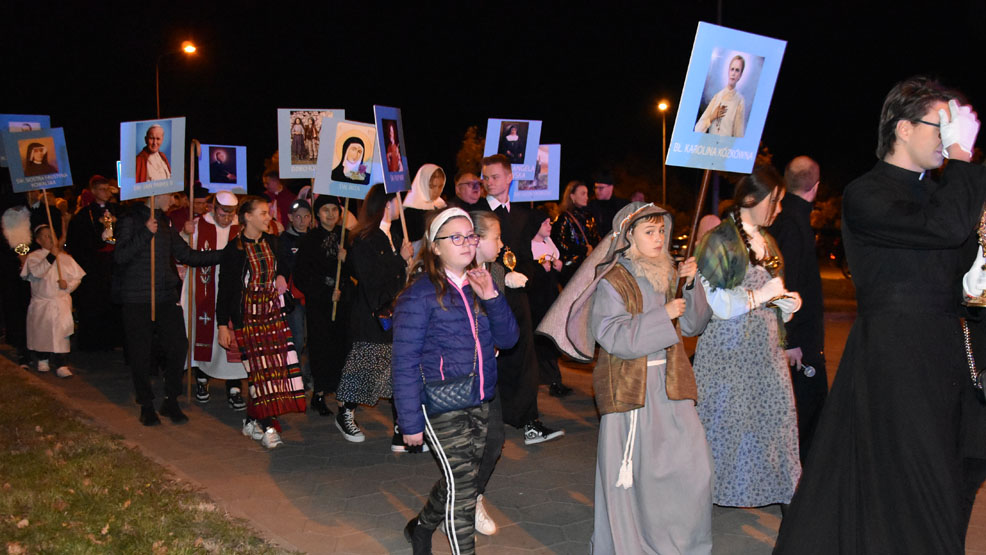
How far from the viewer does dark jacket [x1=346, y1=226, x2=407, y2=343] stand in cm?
703

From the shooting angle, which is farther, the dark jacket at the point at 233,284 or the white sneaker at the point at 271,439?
the dark jacket at the point at 233,284

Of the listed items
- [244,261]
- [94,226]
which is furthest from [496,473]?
[94,226]

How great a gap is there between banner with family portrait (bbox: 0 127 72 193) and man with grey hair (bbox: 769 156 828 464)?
8.60 meters

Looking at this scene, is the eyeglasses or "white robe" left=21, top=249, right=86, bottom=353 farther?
"white robe" left=21, top=249, right=86, bottom=353

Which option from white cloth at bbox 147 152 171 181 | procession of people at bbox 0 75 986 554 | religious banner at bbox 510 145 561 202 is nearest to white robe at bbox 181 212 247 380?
Answer: white cloth at bbox 147 152 171 181

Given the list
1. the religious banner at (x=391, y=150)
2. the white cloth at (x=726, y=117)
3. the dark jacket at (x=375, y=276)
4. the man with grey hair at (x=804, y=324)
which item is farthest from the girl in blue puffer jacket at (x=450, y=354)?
the religious banner at (x=391, y=150)

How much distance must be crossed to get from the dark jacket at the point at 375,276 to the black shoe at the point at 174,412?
7.27 ft

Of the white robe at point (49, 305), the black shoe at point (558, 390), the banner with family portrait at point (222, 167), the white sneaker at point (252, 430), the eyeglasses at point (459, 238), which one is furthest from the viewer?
the banner with family portrait at point (222, 167)

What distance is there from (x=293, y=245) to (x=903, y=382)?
676 cm

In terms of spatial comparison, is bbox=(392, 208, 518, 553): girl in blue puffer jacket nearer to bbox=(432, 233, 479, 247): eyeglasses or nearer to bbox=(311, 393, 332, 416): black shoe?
bbox=(432, 233, 479, 247): eyeglasses

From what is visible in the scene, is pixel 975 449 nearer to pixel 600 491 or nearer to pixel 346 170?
pixel 600 491

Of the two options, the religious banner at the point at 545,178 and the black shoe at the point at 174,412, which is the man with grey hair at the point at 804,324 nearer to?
the religious banner at the point at 545,178

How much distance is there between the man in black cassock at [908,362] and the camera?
3.57m

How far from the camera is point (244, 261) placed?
763 centimetres
